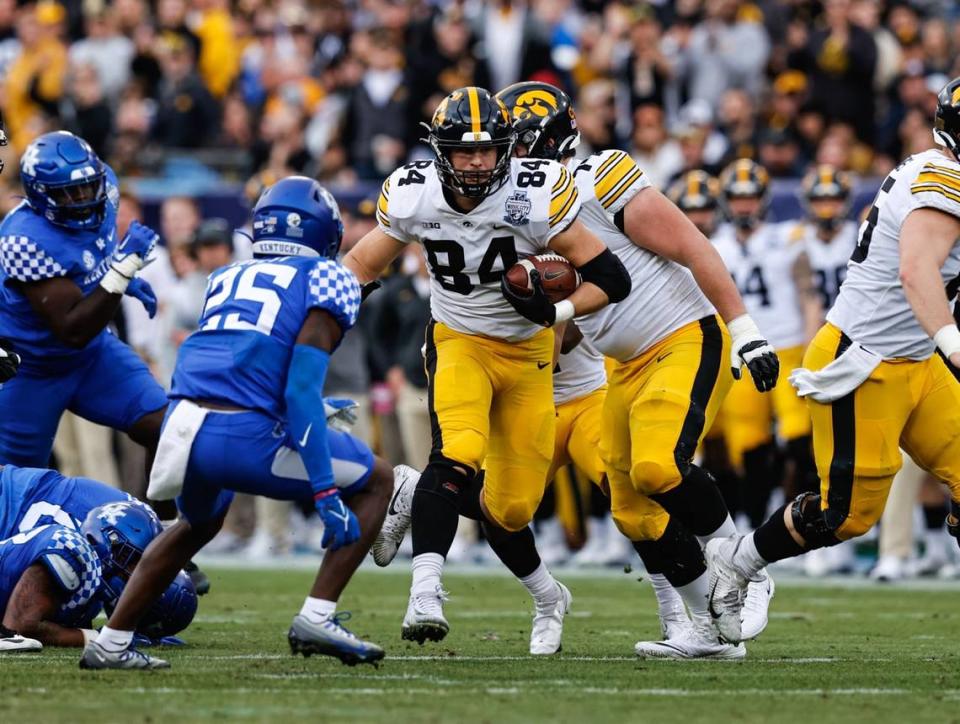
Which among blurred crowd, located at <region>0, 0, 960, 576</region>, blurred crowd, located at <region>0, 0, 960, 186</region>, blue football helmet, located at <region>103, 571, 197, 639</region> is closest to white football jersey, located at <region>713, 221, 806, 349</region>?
blurred crowd, located at <region>0, 0, 960, 576</region>

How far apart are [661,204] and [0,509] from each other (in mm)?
2603

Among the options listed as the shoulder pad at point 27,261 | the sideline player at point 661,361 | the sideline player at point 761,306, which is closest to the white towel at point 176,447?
the sideline player at point 661,361

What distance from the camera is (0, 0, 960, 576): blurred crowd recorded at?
12016 mm

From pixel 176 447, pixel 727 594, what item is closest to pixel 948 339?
pixel 727 594

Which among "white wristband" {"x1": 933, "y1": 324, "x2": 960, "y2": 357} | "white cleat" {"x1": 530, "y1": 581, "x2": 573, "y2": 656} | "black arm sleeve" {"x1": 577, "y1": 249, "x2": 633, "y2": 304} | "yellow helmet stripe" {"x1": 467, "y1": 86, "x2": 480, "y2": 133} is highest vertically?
"yellow helmet stripe" {"x1": 467, "y1": 86, "x2": 480, "y2": 133}

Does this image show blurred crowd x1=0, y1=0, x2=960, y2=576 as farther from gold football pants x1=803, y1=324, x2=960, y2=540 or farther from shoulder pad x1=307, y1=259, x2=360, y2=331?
shoulder pad x1=307, y1=259, x2=360, y2=331

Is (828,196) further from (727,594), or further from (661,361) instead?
(727,594)

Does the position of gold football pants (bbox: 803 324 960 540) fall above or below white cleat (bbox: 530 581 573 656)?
above

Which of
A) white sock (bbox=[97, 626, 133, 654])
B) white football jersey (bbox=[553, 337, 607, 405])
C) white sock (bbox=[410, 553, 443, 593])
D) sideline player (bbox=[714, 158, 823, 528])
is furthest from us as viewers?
sideline player (bbox=[714, 158, 823, 528])

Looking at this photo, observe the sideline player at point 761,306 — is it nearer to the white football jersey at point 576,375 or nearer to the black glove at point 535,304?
the white football jersey at point 576,375

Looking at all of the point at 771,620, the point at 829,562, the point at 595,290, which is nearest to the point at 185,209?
the point at 829,562

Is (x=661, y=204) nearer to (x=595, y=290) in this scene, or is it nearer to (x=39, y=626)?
(x=595, y=290)

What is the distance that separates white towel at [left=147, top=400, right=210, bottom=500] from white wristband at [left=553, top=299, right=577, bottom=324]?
130 centimetres

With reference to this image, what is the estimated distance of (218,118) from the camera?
15305 millimetres
